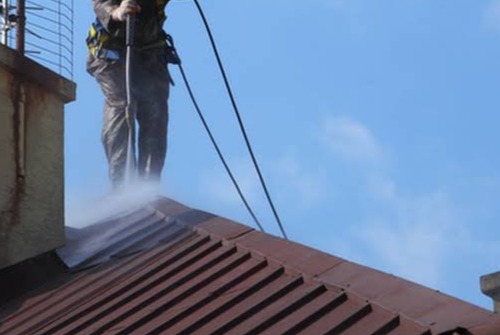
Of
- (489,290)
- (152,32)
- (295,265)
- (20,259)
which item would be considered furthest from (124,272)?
(152,32)

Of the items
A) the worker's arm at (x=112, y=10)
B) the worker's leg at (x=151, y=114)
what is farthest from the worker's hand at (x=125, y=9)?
the worker's leg at (x=151, y=114)

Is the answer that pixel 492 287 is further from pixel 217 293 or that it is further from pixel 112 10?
pixel 112 10

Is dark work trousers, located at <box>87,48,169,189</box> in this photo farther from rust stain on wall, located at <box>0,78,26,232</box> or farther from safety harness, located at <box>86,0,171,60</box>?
rust stain on wall, located at <box>0,78,26,232</box>

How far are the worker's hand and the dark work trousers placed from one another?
0.51 metres

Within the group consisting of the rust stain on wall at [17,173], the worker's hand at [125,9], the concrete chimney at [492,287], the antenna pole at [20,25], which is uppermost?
the worker's hand at [125,9]

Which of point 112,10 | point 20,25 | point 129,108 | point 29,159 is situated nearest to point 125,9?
point 112,10

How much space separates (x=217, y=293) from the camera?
7.10 meters

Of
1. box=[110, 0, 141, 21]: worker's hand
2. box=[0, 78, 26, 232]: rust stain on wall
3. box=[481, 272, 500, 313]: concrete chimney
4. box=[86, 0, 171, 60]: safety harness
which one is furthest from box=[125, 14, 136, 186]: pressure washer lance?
box=[481, 272, 500, 313]: concrete chimney

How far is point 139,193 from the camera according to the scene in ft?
35.1

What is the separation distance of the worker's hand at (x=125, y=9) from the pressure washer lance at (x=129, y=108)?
0.04 m

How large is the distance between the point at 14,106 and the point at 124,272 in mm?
1582

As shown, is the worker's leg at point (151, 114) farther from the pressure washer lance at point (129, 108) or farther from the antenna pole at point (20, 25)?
the antenna pole at point (20, 25)

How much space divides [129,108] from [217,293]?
433 centimetres

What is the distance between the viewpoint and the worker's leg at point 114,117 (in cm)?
1142
